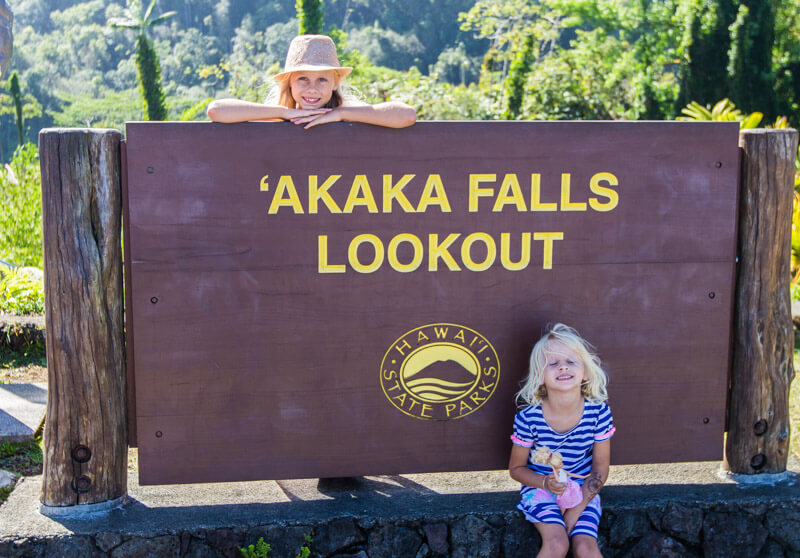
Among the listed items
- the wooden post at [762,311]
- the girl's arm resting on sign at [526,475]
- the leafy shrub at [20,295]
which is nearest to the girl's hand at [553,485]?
the girl's arm resting on sign at [526,475]

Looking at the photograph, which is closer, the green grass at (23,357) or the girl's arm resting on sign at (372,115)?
the girl's arm resting on sign at (372,115)

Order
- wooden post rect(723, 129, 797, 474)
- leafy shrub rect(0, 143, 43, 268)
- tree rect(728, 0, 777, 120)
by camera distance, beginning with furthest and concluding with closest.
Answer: tree rect(728, 0, 777, 120), leafy shrub rect(0, 143, 43, 268), wooden post rect(723, 129, 797, 474)

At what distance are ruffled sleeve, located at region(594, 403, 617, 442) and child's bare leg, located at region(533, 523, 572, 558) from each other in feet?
1.08

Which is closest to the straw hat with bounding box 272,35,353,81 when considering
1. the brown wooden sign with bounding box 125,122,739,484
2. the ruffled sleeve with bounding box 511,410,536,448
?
the brown wooden sign with bounding box 125,122,739,484

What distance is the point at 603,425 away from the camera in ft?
9.34

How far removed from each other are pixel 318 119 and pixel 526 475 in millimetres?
1389

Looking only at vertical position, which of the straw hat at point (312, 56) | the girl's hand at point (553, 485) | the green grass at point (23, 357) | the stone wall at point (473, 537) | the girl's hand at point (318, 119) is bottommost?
the stone wall at point (473, 537)

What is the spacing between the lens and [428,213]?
286cm

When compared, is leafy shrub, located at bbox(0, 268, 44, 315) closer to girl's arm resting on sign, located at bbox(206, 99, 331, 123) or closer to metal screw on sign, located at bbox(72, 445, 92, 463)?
metal screw on sign, located at bbox(72, 445, 92, 463)

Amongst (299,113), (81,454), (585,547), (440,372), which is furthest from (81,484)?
(585,547)

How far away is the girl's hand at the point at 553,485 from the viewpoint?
2.72 metres

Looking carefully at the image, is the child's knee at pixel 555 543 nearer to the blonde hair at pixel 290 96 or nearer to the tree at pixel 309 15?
the blonde hair at pixel 290 96

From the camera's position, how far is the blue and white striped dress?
9.29ft

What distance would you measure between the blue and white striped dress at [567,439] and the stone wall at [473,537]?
0.37 feet
